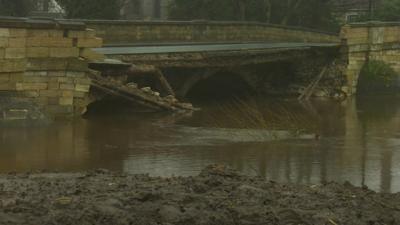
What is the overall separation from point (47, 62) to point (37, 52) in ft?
1.33

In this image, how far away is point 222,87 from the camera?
34469mm

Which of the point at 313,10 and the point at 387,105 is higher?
the point at 313,10

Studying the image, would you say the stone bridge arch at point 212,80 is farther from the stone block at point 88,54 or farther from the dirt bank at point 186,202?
the dirt bank at point 186,202

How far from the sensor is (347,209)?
1039 centimetres

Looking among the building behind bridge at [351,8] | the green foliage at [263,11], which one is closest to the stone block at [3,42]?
the green foliage at [263,11]

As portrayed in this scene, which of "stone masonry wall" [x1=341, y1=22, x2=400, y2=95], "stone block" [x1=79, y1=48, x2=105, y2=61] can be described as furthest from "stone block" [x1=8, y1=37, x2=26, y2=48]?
"stone masonry wall" [x1=341, y1=22, x2=400, y2=95]

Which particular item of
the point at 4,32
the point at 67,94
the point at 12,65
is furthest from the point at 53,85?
the point at 4,32

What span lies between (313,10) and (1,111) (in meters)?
30.0

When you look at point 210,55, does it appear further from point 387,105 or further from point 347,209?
point 347,209

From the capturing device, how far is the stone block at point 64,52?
870 inches

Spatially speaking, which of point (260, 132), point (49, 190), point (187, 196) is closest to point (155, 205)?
point (187, 196)

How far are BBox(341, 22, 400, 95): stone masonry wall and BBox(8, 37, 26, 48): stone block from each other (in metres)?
15.6

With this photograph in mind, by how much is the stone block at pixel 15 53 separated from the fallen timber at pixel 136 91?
232 cm

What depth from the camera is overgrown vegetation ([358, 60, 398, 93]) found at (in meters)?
34.9
